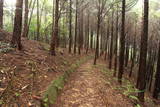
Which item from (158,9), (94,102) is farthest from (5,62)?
(158,9)

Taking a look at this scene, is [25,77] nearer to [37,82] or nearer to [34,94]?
[37,82]

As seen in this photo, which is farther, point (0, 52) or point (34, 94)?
point (0, 52)

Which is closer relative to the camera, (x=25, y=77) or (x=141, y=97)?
(x=25, y=77)

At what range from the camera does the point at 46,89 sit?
509cm

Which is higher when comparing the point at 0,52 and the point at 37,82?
the point at 0,52

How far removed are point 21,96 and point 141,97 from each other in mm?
6846

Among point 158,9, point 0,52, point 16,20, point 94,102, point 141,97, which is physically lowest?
point 141,97

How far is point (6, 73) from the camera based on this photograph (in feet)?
15.0

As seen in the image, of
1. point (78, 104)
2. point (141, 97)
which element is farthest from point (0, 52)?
point (141, 97)

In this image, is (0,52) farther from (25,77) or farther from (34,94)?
(34,94)

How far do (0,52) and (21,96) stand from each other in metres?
3.15

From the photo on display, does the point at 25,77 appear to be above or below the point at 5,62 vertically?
below

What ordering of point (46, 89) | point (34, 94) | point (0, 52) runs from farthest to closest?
point (0, 52)
point (46, 89)
point (34, 94)

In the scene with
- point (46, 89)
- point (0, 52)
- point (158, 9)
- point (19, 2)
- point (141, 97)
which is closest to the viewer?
point (46, 89)
